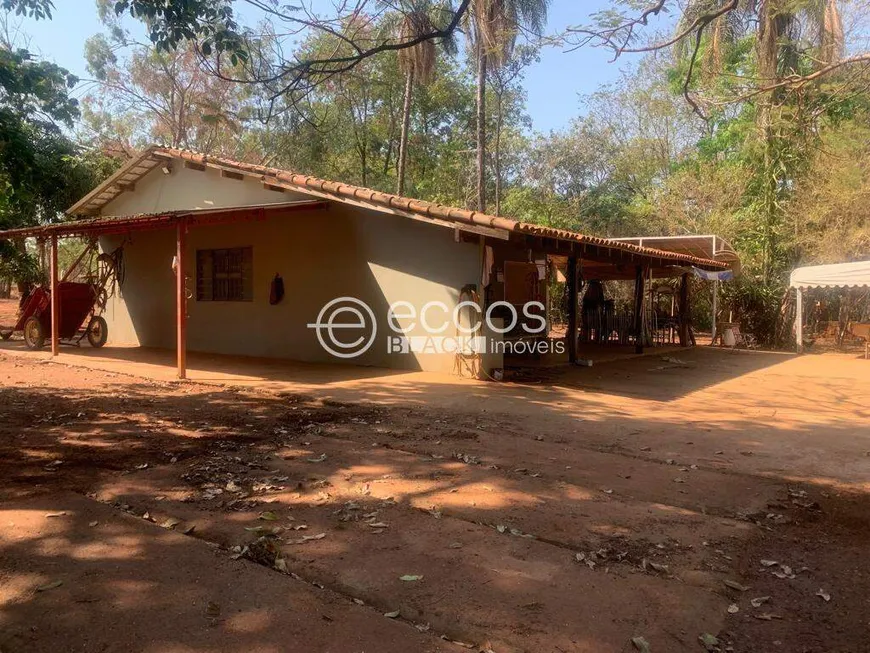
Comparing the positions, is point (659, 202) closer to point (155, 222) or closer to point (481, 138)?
point (481, 138)

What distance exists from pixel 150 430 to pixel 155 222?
4.97 meters

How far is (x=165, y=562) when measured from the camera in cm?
302

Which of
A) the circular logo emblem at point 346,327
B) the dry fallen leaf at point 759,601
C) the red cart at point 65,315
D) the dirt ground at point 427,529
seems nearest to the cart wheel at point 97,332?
the red cart at point 65,315

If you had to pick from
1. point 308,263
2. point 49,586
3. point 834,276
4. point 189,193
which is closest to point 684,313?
point 834,276

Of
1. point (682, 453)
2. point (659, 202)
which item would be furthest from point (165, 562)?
point (659, 202)

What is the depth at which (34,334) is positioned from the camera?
1273cm

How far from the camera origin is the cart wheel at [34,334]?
1262 centimetres

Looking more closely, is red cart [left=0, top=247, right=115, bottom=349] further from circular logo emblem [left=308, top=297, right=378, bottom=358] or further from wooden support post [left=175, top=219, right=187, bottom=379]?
circular logo emblem [left=308, top=297, right=378, bottom=358]

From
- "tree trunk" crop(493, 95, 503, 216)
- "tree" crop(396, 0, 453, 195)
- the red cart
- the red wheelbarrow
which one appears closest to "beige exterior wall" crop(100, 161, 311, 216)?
the red cart

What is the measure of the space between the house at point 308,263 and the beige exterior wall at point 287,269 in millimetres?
27

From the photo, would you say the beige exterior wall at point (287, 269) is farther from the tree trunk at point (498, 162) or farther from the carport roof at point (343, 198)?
the tree trunk at point (498, 162)

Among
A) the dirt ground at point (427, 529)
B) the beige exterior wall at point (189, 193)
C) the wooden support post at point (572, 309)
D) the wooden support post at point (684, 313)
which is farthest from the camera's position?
the wooden support post at point (684, 313)

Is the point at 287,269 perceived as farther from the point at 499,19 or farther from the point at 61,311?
the point at 499,19

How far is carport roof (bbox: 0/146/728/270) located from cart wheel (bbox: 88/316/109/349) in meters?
2.36
